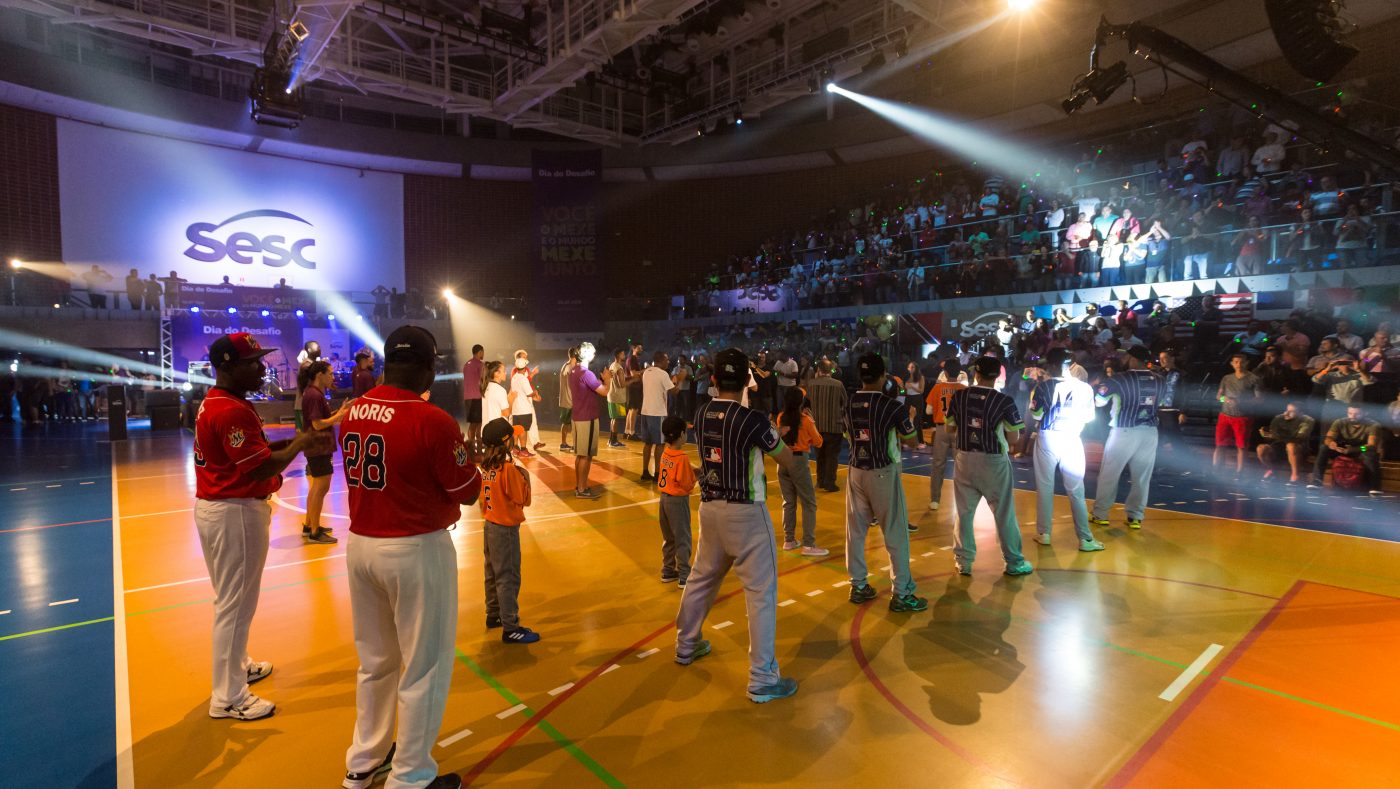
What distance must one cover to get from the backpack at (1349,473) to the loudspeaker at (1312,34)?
16.2 feet

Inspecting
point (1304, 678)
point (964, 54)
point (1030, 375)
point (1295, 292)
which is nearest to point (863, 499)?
point (1304, 678)

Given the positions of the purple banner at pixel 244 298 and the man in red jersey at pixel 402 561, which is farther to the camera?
the purple banner at pixel 244 298

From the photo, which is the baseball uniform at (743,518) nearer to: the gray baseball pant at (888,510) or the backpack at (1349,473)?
the gray baseball pant at (888,510)

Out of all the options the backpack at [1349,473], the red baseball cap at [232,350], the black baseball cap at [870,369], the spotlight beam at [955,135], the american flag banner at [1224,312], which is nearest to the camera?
the red baseball cap at [232,350]

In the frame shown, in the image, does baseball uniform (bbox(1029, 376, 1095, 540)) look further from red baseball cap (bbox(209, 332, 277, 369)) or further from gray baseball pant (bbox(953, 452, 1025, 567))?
red baseball cap (bbox(209, 332, 277, 369))

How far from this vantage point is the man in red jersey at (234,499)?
334cm

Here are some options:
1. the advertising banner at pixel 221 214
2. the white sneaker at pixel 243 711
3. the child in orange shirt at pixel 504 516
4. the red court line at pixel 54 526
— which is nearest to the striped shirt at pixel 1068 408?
the child in orange shirt at pixel 504 516

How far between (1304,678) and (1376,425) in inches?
291

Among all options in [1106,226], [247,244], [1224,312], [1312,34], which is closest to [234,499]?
[1312,34]

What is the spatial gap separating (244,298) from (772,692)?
20.2 meters

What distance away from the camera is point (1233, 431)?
10.2 metres

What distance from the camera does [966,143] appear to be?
20.1 metres

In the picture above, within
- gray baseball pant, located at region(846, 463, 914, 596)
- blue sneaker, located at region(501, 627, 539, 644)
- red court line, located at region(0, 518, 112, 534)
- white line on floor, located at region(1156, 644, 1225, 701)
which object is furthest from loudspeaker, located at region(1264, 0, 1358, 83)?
red court line, located at region(0, 518, 112, 534)

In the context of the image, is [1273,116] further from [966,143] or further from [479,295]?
[479,295]
